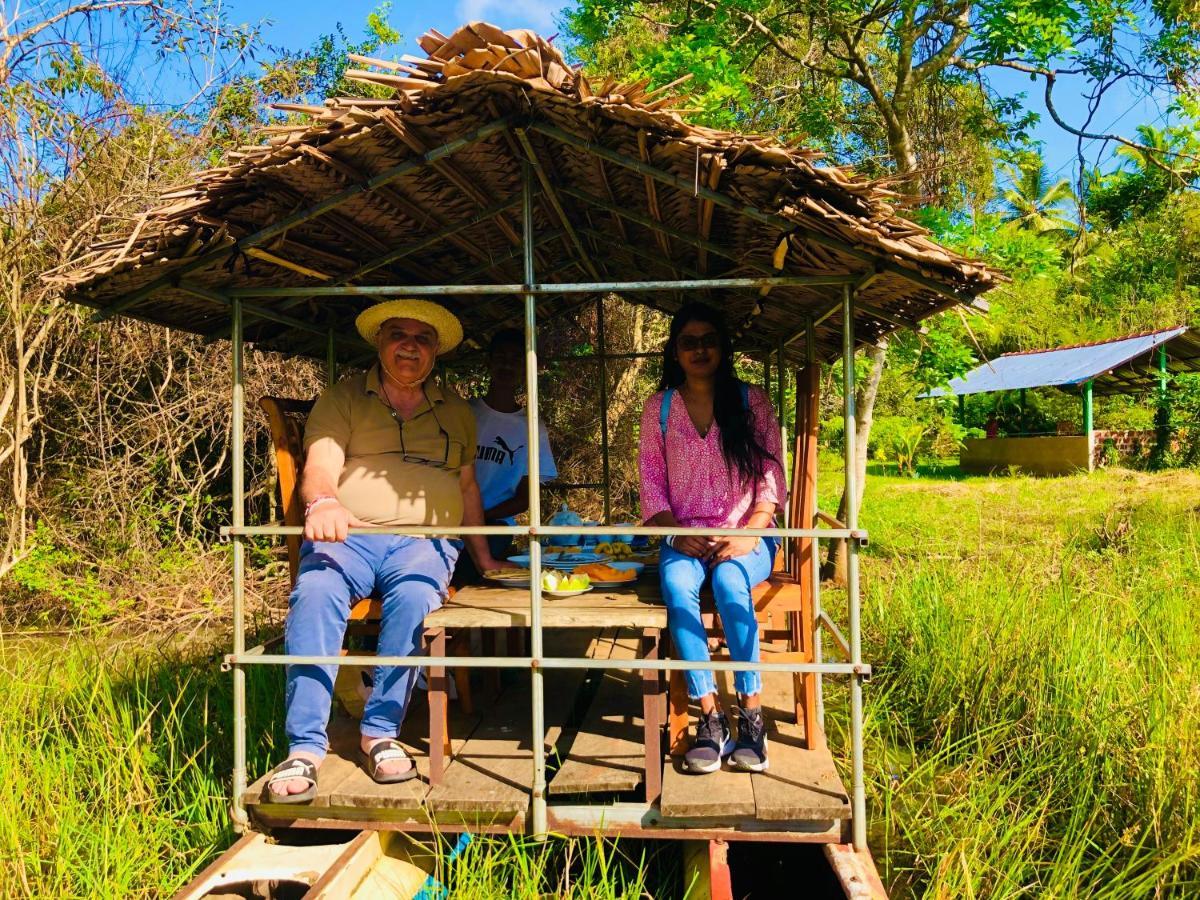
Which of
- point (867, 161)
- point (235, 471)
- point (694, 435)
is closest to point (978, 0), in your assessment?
point (867, 161)

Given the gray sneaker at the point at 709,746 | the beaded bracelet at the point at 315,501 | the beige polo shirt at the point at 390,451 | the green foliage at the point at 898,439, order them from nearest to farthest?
1. the gray sneaker at the point at 709,746
2. the beaded bracelet at the point at 315,501
3. the beige polo shirt at the point at 390,451
4. the green foliage at the point at 898,439

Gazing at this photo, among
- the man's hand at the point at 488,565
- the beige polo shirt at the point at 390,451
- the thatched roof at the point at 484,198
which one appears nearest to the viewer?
the thatched roof at the point at 484,198

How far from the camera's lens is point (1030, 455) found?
21.5m

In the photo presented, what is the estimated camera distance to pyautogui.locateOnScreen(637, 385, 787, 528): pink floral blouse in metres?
3.67

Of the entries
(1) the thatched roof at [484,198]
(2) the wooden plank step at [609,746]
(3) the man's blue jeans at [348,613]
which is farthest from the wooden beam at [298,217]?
(2) the wooden plank step at [609,746]

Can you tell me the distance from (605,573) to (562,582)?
30 centimetres

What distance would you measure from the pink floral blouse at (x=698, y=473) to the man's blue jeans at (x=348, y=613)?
1006 millimetres

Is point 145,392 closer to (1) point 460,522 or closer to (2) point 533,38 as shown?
(1) point 460,522

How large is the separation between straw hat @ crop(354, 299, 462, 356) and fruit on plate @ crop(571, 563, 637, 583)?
1.22 metres

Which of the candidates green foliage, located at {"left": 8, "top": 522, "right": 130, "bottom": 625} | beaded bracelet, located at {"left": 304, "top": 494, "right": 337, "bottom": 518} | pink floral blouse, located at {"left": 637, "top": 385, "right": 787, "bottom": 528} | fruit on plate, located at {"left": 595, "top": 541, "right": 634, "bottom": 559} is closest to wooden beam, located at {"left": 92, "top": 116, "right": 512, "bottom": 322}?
beaded bracelet, located at {"left": 304, "top": 494, "right": 337, "bottom": 518}

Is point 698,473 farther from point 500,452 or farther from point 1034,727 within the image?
point 1034,727

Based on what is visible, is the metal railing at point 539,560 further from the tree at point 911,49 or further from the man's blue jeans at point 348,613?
the tree at point 911,49

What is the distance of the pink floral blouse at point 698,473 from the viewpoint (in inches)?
145

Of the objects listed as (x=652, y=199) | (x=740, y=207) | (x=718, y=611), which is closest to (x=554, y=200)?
(x=652, y=199)
